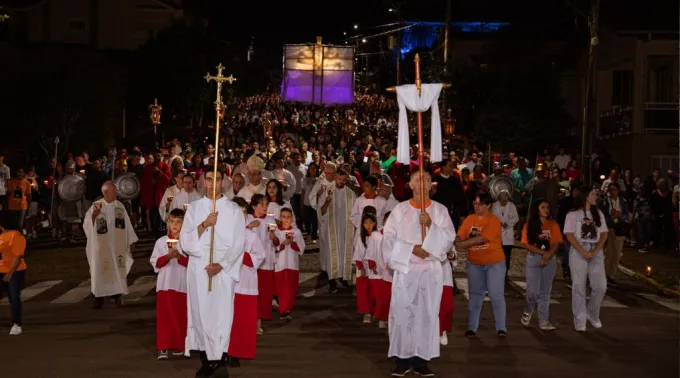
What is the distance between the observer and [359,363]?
40.5 feet

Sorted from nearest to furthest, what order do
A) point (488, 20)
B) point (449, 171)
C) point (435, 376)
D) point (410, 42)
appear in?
Answer: point (435, 376)
point (449, 171)
point (488, 20)
point (410, 42)

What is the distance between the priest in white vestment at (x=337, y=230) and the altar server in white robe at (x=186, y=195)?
2.43 m

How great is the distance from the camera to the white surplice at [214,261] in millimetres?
11414

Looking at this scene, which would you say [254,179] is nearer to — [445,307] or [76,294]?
[76,294]

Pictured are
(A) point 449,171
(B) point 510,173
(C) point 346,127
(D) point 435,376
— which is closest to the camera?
(D) point 435,376

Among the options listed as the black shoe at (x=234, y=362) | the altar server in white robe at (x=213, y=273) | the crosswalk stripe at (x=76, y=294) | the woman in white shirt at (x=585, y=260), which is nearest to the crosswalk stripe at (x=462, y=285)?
the woman in white shirt at (x=585, y=260)

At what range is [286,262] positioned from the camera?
16125 millimetres

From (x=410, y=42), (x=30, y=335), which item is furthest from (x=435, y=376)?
(x=410, y=42)

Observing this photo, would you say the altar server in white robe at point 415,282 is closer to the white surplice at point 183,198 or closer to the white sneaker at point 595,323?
the white sneaker at point 595,323

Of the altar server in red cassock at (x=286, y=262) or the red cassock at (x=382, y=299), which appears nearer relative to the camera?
the red cassock at (x=382, y=299)

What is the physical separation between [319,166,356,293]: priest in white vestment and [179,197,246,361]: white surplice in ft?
26.6

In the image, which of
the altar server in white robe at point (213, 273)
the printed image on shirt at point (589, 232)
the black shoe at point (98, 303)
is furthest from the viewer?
the black shoe at point (98, 303)

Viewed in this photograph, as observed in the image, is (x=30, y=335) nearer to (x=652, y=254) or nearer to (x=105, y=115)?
Answer: (x=652, y=254)

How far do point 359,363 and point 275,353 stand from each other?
3.56ft
